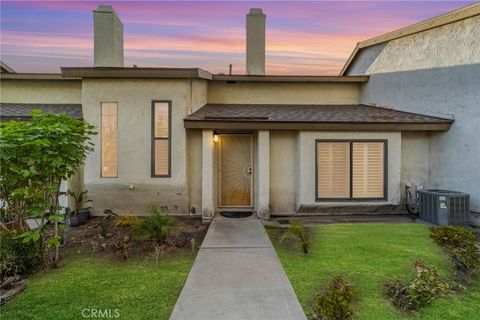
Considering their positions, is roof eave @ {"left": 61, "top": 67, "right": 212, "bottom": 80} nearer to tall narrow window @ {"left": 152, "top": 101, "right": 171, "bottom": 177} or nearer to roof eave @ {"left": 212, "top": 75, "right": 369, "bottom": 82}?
tall narrow window @ {"left": 152, "top": 101, "right": 171, "bottom": 177}

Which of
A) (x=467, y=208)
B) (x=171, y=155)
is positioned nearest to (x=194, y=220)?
(x=171, y=155)

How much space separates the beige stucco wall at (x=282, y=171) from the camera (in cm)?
977

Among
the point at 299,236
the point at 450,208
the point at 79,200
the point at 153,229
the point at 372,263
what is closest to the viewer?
the point at 372,263

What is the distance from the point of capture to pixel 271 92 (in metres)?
12.0

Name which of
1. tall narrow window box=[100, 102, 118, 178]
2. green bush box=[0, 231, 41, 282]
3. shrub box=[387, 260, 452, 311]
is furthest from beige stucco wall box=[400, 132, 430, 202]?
green bush box=[0, 231, 41, 282]

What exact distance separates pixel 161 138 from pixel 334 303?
699 cm

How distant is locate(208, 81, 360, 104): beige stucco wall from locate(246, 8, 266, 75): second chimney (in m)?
0.64

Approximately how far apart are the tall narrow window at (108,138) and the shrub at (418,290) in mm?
8005

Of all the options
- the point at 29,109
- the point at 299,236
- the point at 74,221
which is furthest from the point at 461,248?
the point at 29,109

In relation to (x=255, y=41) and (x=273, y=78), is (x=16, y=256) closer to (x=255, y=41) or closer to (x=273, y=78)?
(x=273, y=78)

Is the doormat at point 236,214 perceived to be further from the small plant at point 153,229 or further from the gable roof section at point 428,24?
the gable roof section at point 428,24

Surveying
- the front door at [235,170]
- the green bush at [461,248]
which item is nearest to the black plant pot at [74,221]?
the front door at [235,170]

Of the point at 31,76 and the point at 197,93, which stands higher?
the point at 31,76

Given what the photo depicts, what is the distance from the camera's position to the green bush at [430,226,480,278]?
17.0 feet
